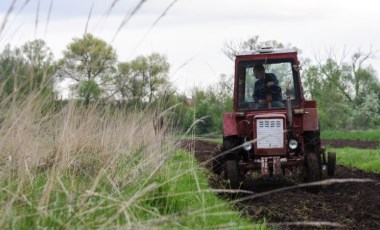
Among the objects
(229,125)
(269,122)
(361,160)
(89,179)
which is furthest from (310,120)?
(361,160)

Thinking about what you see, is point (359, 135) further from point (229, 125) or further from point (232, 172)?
point (232, 172)

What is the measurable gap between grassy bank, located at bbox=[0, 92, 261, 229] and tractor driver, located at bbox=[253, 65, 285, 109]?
1.71 meters

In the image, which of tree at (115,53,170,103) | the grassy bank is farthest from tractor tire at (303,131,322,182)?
tree at (115,53,170,103)

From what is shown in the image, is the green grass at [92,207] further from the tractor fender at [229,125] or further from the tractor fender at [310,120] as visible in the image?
the tractor fender at [310,120]

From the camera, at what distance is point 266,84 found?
33.9ft

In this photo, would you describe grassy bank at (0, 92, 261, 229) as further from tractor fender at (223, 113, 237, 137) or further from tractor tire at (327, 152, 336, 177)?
tractor tire at (327, 152, 336, 177)

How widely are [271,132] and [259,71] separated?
3.86ft

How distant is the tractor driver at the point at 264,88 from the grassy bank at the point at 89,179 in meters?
1.71

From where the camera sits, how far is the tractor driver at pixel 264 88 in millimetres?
10336

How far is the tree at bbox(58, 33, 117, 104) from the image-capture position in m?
4.54

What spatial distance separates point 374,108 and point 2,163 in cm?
5158

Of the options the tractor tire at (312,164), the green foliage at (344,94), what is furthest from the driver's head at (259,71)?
the green foliage at (344,94)

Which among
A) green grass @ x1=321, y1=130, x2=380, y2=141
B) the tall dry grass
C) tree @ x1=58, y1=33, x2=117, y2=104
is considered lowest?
the tall dry grass

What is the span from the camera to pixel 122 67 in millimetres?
7043
